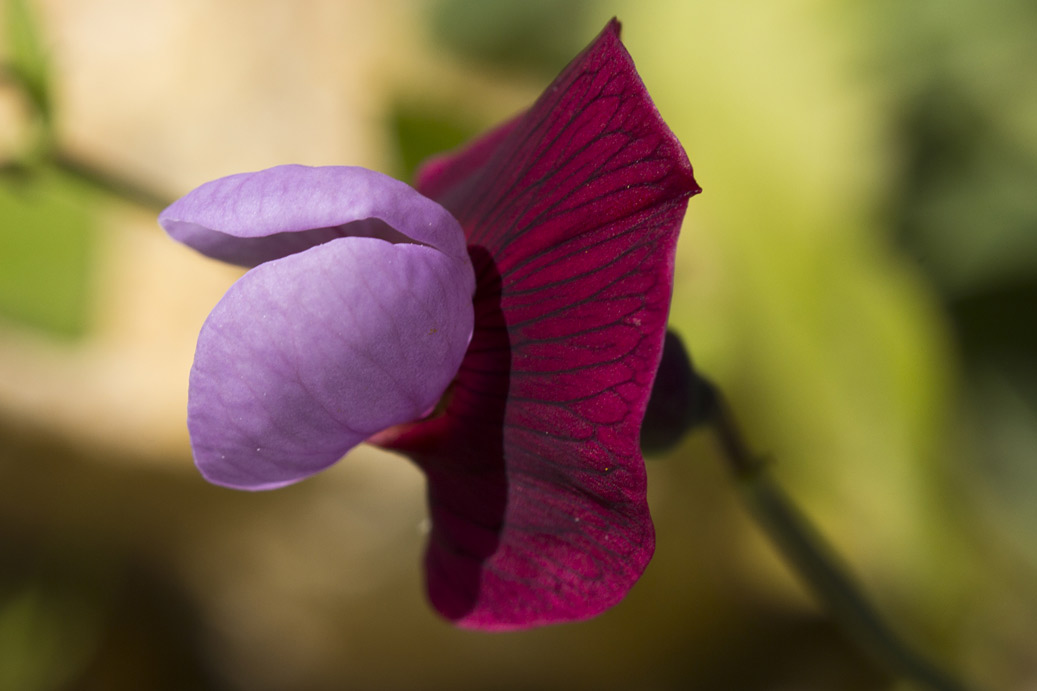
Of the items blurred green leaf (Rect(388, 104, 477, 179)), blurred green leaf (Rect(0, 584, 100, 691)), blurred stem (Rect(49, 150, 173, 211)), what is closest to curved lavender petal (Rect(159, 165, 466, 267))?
blurred stem (Rect(49, 150, 173, 211))

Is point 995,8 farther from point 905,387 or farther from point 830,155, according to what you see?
point 905,387

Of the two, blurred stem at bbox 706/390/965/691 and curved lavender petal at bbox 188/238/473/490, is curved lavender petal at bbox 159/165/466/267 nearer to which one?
curved lavender petal at bbox 188/238/473/490

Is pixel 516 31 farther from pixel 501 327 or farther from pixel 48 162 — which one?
pixel 501 327

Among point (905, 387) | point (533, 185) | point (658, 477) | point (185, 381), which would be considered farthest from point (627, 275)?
point (185, 381)

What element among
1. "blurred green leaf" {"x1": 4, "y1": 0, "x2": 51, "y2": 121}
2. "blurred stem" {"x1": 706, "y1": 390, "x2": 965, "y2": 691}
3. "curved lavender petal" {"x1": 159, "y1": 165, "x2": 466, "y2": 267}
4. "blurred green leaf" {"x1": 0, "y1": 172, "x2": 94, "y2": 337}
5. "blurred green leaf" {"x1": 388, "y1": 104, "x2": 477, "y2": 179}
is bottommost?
"blurred green leaf" {"x1": 0, "y1": 172, "x2": 94, "y2": 337}

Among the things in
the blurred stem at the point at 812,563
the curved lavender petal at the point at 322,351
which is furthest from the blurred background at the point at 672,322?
the curved lavender petal at the point at 322,351

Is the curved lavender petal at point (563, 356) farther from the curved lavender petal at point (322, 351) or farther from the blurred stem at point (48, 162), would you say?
the blurred stem at point (48, 162)

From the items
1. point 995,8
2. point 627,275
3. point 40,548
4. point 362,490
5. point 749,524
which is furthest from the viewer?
point 40,548
